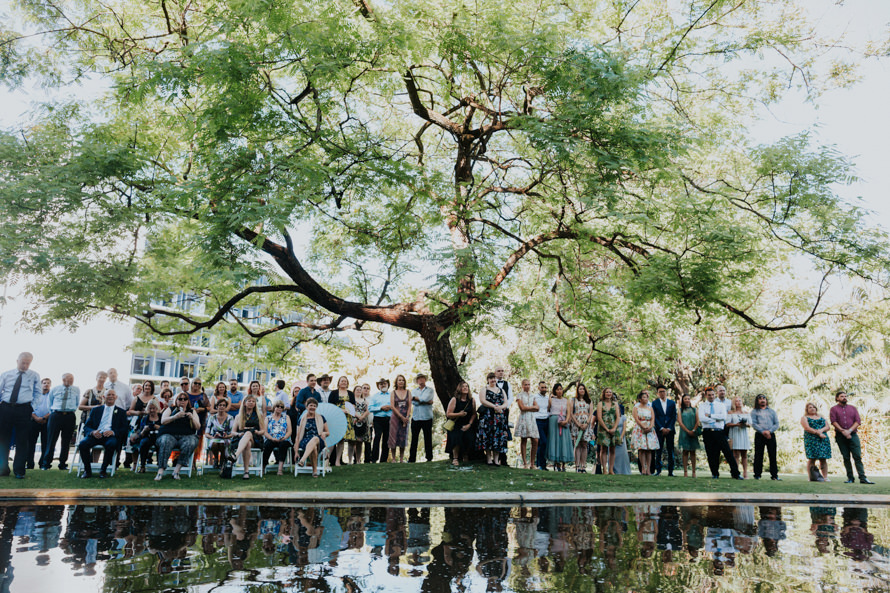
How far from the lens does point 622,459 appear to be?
15.3m

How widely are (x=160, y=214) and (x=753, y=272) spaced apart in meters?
12.3

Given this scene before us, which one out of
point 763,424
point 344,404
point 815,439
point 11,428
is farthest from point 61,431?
point 815,439

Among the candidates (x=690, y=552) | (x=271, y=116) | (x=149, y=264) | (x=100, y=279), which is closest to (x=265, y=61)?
(x=271, y=116)

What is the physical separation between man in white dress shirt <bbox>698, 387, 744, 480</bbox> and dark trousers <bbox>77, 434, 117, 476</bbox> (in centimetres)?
1220

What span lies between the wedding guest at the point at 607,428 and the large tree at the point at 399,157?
2.68 m

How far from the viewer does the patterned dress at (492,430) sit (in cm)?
1386

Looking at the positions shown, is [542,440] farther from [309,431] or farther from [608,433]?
[309,431]

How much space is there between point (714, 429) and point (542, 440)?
3.87 meters

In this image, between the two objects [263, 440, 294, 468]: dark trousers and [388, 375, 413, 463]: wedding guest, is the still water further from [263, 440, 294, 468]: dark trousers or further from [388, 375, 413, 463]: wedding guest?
[388, 375, 413, 463]: wedding guest

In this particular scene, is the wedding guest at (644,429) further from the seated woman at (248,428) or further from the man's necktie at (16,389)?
the man's necktie at (16,389)

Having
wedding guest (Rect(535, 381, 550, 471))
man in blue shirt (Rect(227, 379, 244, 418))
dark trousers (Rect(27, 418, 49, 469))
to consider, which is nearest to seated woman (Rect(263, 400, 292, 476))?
man in blue shirt (Rect(227, 379, 244, 418))

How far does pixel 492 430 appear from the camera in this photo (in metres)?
13.9

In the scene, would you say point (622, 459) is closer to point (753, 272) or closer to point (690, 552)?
point (753, 272)

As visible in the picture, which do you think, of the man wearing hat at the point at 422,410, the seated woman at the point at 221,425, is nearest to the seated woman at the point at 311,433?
the seated woman at the point at 221,425
